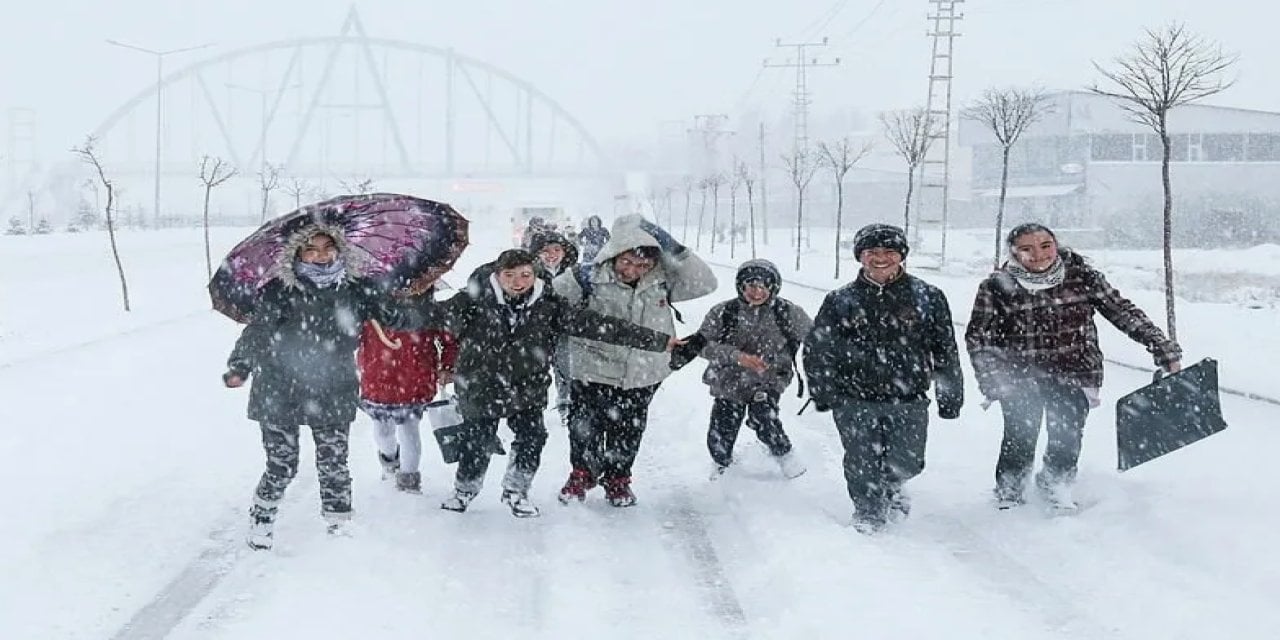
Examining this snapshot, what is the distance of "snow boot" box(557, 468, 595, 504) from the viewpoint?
6.02m

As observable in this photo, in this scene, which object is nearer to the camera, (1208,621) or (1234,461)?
(1208,621)

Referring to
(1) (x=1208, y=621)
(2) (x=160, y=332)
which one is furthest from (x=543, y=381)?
(2) (x=160, y=332)

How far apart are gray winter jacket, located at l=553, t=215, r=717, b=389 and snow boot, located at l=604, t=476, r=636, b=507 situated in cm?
51

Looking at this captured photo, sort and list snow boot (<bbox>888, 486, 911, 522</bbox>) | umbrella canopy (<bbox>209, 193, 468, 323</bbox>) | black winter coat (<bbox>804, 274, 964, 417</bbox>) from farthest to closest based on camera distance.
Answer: snow boot (<bbox>888, 486, 911, 522</bbox>) → black winter coat (<bbox>804, 274, 964, 417</bbox>) → umbrella canopy (<bbox>209, 193, 468, 323</bbox>)

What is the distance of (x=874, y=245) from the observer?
5.20 meters

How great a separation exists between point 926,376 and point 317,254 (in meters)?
2.85

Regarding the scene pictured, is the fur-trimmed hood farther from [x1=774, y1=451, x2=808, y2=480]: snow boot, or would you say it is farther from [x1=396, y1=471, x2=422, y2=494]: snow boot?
[x1=774, y1=451, x2=808, y2=480]: snow boot

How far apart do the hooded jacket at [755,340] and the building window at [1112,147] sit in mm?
51613

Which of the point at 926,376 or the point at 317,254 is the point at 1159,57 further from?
the point at 317,254

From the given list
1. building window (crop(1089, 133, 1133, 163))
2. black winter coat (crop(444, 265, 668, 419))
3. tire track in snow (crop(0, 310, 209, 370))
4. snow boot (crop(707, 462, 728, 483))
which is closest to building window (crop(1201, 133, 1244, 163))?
building window (crop(1089, 133, 1133, 163))

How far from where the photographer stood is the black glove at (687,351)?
19.0ft

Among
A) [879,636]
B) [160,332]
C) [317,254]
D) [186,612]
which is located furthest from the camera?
[160,332]

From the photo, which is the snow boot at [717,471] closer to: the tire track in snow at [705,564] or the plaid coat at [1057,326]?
the tire track in snow at [705,564]

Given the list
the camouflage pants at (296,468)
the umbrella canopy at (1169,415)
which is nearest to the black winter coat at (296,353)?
the camouflage pants at (296,468)
